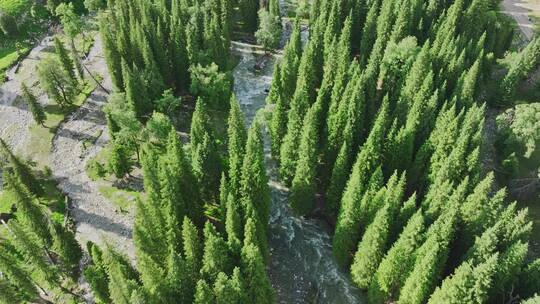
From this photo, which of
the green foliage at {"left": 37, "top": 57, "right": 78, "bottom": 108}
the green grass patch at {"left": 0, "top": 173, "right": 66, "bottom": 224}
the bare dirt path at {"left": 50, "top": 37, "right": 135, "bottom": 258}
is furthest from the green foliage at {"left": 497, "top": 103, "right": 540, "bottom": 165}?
the green foliage at {"left": 37, "top": 57, "right": 78, "bottom": 108}

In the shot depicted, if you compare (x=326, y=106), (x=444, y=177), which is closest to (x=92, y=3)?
(x=326, y=106)

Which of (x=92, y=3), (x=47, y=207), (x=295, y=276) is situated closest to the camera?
(x=295, y=276)

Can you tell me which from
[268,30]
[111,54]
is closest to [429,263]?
[111,54]

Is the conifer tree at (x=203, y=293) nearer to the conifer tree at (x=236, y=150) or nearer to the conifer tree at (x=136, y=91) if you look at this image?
the conifer tree at (x=236, y=150)

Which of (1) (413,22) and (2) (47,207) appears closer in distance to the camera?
(2) (47,207)

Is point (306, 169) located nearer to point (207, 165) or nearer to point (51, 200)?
point (207, 165)

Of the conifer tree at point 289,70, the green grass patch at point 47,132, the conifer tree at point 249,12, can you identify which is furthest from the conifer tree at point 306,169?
the conifer tree at point 249,12

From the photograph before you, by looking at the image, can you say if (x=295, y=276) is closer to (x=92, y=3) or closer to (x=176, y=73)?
(x=176, y=73)
